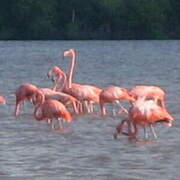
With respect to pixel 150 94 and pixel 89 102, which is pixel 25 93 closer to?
pixel 89 102

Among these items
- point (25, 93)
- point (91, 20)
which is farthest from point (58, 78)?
point (91, 20)

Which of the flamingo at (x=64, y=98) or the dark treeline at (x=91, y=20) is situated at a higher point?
the dark treeline at (x=91, y=20)

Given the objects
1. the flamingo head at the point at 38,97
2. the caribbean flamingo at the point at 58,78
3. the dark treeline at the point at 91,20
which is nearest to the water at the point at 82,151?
the flamingo head at the point at 38,97

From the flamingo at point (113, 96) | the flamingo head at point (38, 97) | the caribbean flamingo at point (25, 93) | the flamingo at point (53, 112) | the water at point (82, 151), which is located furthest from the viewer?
the caribbean flamingo at point (25, 93)

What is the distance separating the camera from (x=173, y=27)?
7388cm

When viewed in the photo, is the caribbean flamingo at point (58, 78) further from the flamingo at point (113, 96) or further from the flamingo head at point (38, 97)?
the flamingo at point (113, 96)

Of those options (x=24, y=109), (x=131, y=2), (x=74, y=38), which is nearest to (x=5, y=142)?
(x=24, y=109)

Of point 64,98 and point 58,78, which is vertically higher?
point 58,78

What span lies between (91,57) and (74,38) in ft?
99.0

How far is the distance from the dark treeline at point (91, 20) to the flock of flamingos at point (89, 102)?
55471mm

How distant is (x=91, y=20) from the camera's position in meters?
74.6

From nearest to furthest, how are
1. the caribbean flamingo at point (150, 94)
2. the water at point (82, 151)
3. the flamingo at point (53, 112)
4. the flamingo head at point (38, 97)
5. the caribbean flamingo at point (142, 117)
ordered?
the water at point (82, 151), the caribbean flamingo at point (142, 117), the flamingo at point (53, 112), the flamingo head at point (38, 97), the caribbean flamingo at point (150, 94)

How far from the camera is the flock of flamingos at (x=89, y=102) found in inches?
495

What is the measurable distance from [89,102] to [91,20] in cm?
5846
